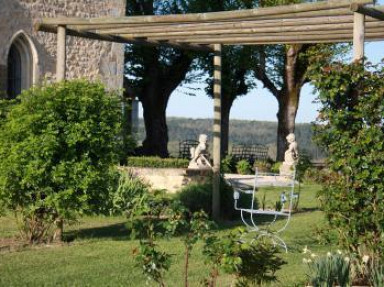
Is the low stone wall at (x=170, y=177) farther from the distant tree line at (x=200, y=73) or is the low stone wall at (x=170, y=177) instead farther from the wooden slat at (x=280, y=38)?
the distant tree line at (x=200, y=73)

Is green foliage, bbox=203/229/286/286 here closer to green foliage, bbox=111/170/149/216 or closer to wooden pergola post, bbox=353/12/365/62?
wooden pergola post, bbox=353/12/365/62

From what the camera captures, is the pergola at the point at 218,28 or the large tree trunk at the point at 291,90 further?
the large tree trunk at the point at 291,90

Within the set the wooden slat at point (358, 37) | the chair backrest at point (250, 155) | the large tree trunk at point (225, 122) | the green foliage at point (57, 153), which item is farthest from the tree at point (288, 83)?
the wooden slat at point (358, 37)

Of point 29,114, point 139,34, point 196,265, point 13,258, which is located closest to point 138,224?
point 196,265

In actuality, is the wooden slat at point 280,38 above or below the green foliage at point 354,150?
above

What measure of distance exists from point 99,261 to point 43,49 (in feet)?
36.6

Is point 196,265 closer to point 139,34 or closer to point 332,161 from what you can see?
point 332,161

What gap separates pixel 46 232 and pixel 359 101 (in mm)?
4849

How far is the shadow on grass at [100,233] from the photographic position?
1056 centimetres

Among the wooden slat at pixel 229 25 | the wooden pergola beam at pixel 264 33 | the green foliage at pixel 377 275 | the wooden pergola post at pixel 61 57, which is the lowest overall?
the green foliage at pixel 377 275

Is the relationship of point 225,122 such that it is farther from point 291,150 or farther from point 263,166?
point 291,150

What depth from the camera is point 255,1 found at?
29344mm

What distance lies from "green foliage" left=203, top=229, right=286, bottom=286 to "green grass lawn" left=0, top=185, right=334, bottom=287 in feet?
3.01

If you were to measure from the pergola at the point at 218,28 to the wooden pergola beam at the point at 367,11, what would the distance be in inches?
0.5
